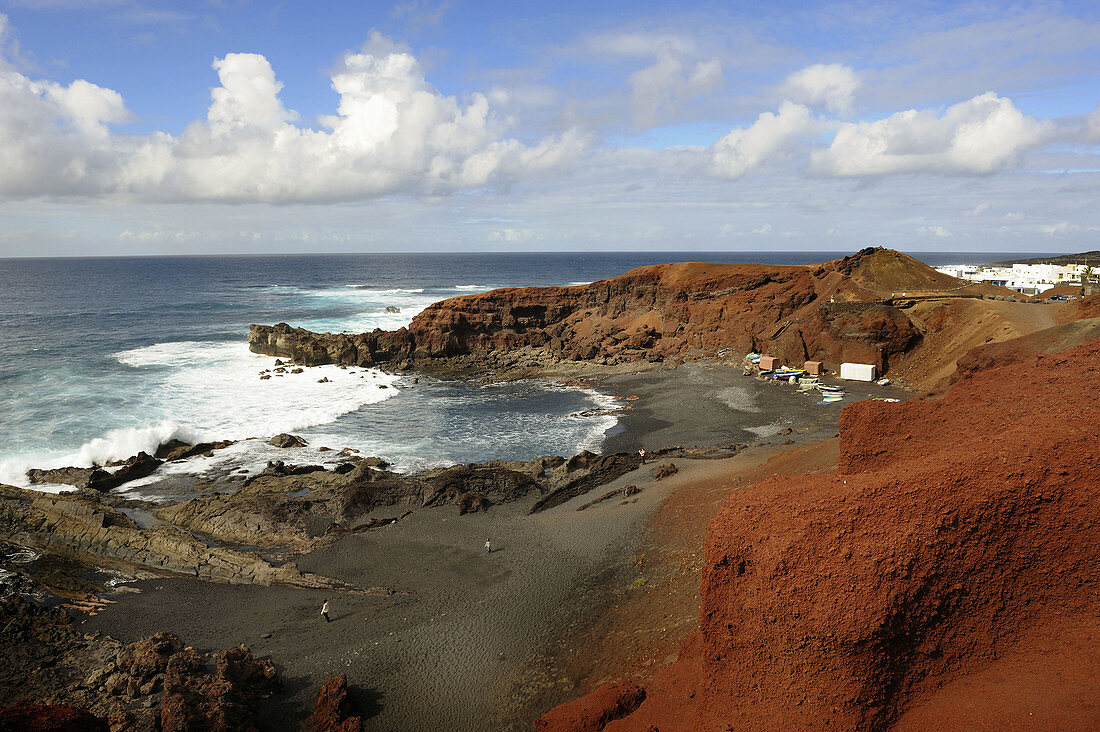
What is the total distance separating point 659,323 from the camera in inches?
2130

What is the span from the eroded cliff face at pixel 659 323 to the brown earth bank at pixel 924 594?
114ft

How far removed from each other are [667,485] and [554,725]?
12.1 metres

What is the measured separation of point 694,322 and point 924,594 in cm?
4433

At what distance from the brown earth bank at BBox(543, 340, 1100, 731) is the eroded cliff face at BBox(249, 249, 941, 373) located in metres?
34.8

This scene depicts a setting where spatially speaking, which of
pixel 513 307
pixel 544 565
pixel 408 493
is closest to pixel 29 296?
pixel 513 307

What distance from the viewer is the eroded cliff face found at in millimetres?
43000

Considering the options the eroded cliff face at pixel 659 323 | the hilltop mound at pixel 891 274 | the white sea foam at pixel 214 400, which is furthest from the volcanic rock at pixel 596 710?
the hilltop mound at pixel 891 274

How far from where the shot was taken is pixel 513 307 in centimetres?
5888

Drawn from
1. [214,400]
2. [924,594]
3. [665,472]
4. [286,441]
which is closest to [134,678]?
[924,594]

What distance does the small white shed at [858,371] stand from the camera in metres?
38.8

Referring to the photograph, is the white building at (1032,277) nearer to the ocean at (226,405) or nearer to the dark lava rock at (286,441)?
the ocean at (226,405)

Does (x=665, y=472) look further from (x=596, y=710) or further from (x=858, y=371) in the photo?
(x=858, y=371)

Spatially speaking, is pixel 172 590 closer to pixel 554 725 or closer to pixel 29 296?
pixel 554 725

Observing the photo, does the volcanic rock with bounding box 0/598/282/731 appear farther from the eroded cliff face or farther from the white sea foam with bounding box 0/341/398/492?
the eroded cliff face
